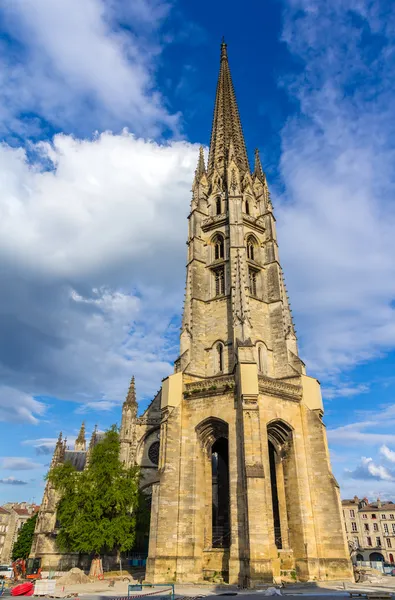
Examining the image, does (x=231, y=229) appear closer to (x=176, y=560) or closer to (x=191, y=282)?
(x=191, y=282)

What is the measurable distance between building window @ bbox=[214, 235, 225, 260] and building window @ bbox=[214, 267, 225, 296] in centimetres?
133

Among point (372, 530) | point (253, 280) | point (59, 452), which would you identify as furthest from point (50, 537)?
point (372, 530)

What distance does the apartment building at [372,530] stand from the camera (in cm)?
5522

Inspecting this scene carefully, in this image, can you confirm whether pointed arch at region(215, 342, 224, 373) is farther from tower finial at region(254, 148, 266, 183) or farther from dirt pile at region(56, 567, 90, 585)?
tower finial at region(254, 148, 266, 183)

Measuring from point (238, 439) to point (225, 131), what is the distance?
28.2 m

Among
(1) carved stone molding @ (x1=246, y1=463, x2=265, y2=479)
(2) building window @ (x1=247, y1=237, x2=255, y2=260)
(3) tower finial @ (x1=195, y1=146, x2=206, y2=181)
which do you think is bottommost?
(1) carved stone molding @ (x1=246, y1=463, x2=265, y2=479)

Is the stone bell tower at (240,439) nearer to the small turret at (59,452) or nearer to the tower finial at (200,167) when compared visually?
the tower finial at (200,167)

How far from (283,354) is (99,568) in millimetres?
15423

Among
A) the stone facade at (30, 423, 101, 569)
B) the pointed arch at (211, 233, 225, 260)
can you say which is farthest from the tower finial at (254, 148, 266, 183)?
the stone facade at (30, 423, 101, 569)

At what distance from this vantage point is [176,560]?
18672mm

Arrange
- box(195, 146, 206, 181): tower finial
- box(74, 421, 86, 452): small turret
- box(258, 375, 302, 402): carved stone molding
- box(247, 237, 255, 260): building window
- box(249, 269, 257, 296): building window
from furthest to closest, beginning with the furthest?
box(74, 421, 86, 452): small turret
box(195, 146, 206, 181): tower finial
box(247, 237, 255, 260): building window
box(249, 269, 257, 296): building window
box(258, 375, 302, 402): carved stone molding

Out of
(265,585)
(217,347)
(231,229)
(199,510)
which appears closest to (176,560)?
(199,510)

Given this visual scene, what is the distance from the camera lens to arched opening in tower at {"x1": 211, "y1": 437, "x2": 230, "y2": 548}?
2052 cm

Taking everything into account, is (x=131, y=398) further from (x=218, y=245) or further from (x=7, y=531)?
(x=7, y=531)
